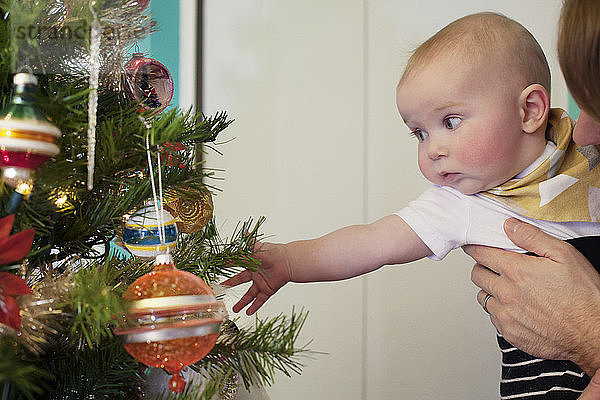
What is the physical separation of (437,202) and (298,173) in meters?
0.87

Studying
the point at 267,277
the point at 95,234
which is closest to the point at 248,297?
the point at 267,277

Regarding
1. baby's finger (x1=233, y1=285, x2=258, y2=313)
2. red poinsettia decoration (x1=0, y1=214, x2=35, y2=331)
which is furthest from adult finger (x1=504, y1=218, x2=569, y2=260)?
red poinsettia decoration (x1=0, y1=214, x2=35, y2=331)

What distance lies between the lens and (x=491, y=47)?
3.05ft

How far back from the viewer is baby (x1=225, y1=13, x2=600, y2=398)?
921 millimetres

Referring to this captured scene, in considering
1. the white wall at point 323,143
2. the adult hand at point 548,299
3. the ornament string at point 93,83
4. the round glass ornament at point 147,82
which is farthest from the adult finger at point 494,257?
the white wall at point 323,143

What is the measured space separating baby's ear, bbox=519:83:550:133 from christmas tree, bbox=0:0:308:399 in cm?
48

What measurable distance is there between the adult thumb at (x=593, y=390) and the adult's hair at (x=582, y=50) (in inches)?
14.8

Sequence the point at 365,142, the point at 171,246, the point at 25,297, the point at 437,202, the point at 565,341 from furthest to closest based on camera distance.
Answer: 1. the point at 365,142
2. the point at 437,202
3. the point at 565,341
4. the point at 171,246
5. the point at 25,297

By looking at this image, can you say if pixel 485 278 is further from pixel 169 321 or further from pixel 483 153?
pixel 169 321

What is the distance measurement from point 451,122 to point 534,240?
21 cm

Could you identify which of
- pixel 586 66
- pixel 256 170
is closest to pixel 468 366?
pixel 256 170

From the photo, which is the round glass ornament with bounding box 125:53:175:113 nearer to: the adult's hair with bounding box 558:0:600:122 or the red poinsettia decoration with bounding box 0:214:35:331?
the red poinsettia decoration with bounding box 0:214:35:331

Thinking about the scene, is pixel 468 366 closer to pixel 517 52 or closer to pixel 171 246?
pixel 517 52

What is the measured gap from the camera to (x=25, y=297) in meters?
0.51
